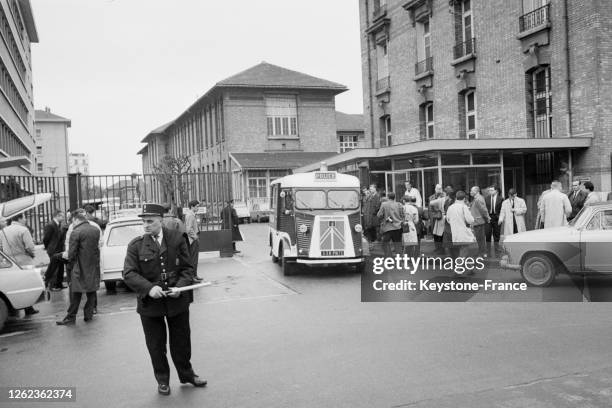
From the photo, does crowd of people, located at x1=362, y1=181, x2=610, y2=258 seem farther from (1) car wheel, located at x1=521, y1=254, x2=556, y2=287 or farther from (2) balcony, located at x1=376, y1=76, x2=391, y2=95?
(2) balcony, located at x1=376, y1=76, x2=391, y2=95

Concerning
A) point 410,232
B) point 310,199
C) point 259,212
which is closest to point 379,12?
point 259,212

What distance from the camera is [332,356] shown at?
7094 millimetres

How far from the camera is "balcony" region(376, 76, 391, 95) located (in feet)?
98.1

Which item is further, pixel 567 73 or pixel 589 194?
pixel 567 73

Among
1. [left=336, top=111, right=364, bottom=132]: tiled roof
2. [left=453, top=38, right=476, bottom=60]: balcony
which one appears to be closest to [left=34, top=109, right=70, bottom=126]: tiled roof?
[left=336, top=111, right=364, bottom=132]: tiled roof

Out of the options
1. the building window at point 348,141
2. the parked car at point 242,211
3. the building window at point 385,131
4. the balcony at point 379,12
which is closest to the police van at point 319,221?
the building window at point 385,131

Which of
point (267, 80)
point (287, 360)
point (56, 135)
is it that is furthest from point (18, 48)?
point (56, 135)

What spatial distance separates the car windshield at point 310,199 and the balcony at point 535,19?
10.4 metres

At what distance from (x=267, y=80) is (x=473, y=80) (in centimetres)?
2833

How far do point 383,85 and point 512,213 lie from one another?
15.8m

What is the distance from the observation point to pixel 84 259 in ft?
33.1

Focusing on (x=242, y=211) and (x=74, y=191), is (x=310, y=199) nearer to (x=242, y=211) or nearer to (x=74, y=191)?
(x=74, y=191)

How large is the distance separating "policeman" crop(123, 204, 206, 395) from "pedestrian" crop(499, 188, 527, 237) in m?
11.4

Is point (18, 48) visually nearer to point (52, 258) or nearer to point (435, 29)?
point (435, 29)
